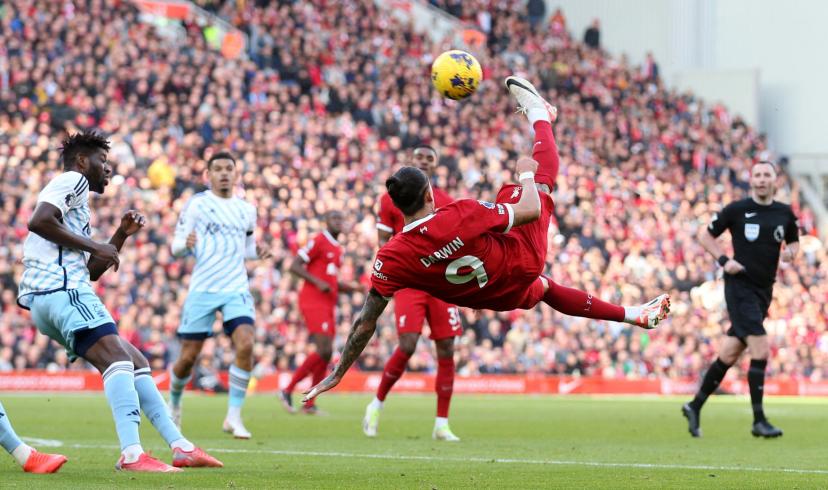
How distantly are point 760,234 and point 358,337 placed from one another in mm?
5972

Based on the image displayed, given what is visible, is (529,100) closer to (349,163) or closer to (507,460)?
(507,460)

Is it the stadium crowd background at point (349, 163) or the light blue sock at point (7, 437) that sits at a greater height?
the stadium crowd background at point (349, 163)

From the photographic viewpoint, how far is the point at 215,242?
508 inches

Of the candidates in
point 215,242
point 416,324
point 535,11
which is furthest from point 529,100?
point 535,11

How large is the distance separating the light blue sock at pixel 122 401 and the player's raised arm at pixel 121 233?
2.26ft

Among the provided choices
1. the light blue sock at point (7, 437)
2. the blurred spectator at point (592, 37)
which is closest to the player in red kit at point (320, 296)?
the light blue sock at point (7, 437)

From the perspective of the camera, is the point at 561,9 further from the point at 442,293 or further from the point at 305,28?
the point at 442,293

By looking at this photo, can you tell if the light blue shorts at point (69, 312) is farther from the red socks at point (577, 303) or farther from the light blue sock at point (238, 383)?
the light blue sock at point (238, 383)

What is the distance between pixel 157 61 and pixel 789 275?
17492 millimetres

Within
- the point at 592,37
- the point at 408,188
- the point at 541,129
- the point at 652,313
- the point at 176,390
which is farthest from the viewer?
the point at 592,37

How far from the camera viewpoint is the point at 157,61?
29.6m

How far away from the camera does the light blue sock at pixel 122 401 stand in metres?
8.53

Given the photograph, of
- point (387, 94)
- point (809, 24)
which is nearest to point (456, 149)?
point (387, 94)

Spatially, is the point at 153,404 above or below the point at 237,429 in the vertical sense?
above
